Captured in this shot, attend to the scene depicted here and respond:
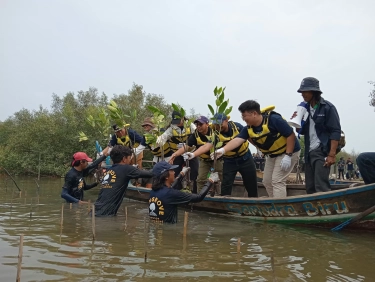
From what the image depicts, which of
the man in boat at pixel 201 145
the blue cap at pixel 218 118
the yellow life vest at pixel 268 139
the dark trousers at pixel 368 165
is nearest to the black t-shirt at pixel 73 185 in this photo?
the man in boat at pixel 201 145

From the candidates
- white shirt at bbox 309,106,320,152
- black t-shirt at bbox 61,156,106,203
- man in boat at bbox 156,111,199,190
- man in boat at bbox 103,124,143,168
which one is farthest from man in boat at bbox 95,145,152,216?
man in boat at bbox 103,124,143,168

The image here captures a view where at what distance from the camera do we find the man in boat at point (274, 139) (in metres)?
5.83

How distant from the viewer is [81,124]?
28.2 m

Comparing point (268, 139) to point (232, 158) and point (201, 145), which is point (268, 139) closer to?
point (232, 158)

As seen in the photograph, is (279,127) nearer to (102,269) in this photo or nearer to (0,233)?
(102,269)

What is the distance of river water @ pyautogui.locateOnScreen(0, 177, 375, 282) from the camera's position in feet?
10.2

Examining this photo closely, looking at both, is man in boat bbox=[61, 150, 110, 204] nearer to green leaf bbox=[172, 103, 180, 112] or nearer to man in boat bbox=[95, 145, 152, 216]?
man in boat bbox=[95, 145, 152, 216]

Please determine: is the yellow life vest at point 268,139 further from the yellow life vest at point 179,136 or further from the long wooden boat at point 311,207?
the yellow life vest at point 179,136

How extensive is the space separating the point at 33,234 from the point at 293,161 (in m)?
3.89

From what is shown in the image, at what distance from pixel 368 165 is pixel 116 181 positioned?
340 cm

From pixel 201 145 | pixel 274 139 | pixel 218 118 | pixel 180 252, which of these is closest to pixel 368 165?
pixel 274 139

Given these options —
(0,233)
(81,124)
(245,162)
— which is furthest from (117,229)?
(81,124)

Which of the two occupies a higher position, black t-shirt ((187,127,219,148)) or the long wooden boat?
black t-shirt ((187,127,219,148))

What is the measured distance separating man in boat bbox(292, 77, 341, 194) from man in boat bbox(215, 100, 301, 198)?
1.05 ft
